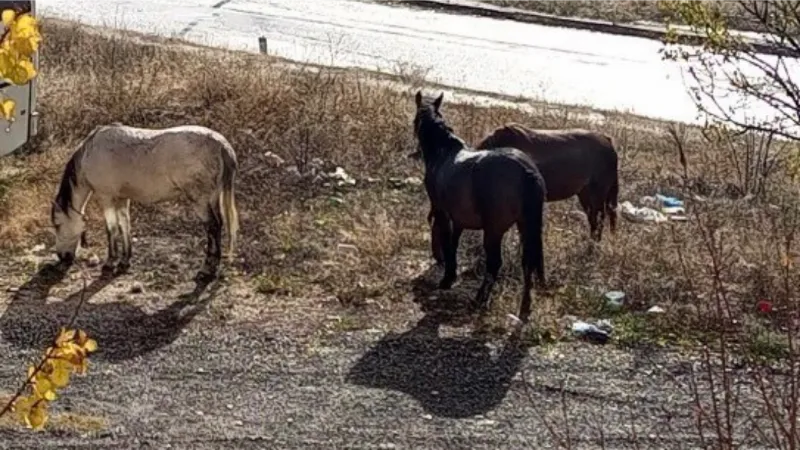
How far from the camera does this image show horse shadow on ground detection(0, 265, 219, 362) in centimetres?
828

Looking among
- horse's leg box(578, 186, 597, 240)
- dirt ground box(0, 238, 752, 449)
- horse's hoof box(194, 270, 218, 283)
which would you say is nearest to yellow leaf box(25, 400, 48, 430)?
dirt ground box(0, 238, 752, 449)

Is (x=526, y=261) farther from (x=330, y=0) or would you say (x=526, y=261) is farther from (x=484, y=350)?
(x=330, y=0)

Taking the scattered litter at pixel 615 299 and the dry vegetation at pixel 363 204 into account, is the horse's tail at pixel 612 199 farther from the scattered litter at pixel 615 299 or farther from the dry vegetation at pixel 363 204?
the scattered litter at pixel 615 299

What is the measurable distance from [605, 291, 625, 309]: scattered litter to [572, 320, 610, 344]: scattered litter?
19.7 inches

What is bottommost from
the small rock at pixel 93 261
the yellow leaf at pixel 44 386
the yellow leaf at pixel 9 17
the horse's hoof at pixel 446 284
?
the small rock at pixel 93 261

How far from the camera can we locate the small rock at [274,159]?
40.9 feet

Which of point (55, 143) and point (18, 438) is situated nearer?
point (18, 438)

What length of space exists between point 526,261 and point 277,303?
1750 millimetres

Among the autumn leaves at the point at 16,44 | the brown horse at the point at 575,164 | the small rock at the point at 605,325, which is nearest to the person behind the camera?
the autumn leaves at the point at 16,44

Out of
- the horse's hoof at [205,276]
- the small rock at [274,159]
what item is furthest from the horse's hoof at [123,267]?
the small rock at [274,159]

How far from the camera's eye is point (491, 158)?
906 cm

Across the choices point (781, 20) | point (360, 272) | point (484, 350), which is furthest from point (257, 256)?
point (781, 20)

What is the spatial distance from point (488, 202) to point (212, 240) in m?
2.11

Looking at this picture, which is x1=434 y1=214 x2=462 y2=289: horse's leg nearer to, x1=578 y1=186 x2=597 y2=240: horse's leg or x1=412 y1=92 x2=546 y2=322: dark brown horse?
x1=412 y1=92 x2=546 y2=322: dark brown horse
